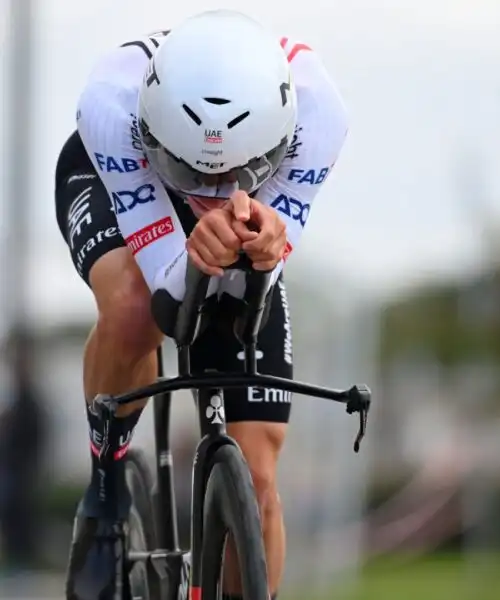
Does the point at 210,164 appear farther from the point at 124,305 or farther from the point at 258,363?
the point at 258,363

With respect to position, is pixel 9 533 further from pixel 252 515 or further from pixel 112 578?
pixel 252 515

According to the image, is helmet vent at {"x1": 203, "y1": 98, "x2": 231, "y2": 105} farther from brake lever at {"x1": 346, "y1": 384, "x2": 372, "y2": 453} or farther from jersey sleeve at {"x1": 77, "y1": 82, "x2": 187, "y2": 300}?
brake lever at {"x1": 346, "y1": 384, "x2": 372, "y2": 453}

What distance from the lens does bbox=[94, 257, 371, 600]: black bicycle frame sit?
11.0 ft

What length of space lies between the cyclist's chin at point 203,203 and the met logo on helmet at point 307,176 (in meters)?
0.23

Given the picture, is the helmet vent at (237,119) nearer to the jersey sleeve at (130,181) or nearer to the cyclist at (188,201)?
the cyclist at (188,201)

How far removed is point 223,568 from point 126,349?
60 cm

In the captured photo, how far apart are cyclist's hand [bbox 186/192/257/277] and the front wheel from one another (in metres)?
0.53

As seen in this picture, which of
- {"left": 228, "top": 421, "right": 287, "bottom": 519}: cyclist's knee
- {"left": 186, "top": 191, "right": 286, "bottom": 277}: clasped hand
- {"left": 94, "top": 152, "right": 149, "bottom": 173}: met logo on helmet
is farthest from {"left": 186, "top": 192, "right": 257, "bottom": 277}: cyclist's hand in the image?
{"left": 228, "top": 421, "right": 287, "bottom": 519}: cyclist's knee

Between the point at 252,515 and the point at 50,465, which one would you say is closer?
the point at 252,515

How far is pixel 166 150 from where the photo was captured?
3486 mm

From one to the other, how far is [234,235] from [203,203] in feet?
1.75

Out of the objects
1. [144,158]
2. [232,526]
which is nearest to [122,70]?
[144,158]

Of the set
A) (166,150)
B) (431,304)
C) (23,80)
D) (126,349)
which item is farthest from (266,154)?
(431,304)

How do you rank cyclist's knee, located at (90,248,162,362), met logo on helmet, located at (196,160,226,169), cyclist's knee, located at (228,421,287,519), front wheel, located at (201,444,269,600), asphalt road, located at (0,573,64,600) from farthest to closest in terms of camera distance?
asphalt road, located at (0,573,64,600) < cyclist's knee, located at (228,421,287,519) < cyclist's knee, located at (90,248,162,362) < met logo on helmet, located at (196,160,226,169) < front wheel, located at (201,444,269,600)
